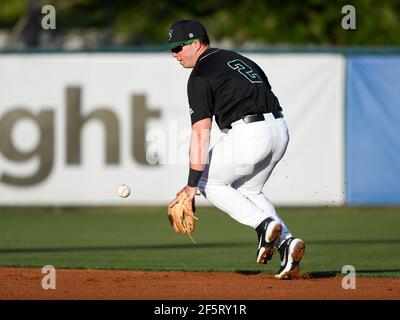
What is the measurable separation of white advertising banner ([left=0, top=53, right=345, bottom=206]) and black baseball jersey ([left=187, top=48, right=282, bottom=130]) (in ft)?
25.5

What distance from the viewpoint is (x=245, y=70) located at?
8.27 m

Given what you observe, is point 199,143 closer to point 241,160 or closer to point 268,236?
point 241,160

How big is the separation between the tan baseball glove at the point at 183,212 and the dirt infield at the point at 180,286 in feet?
1.47

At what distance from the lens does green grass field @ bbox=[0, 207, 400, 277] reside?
10.1 meters

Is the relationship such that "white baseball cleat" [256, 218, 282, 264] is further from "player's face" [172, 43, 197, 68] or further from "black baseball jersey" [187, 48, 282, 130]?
"player's face" [172, 43, 197, 68]

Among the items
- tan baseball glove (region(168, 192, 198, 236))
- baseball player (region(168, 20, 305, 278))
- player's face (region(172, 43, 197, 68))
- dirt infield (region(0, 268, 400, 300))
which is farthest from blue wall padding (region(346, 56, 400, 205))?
tan baseball glove (region(168, 192, 198, 236))

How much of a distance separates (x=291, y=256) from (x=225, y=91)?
1353 mm

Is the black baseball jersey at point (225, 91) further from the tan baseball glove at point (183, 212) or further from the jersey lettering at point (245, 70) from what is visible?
the tan baseball glove at point (183, 212)

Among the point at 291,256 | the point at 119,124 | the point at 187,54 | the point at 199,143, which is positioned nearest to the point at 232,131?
the point at 199,143

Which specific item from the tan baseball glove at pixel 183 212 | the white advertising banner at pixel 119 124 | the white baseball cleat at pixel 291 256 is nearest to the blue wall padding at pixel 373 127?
the white advertising banner at pixel 119 124

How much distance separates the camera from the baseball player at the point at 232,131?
26.2ft
